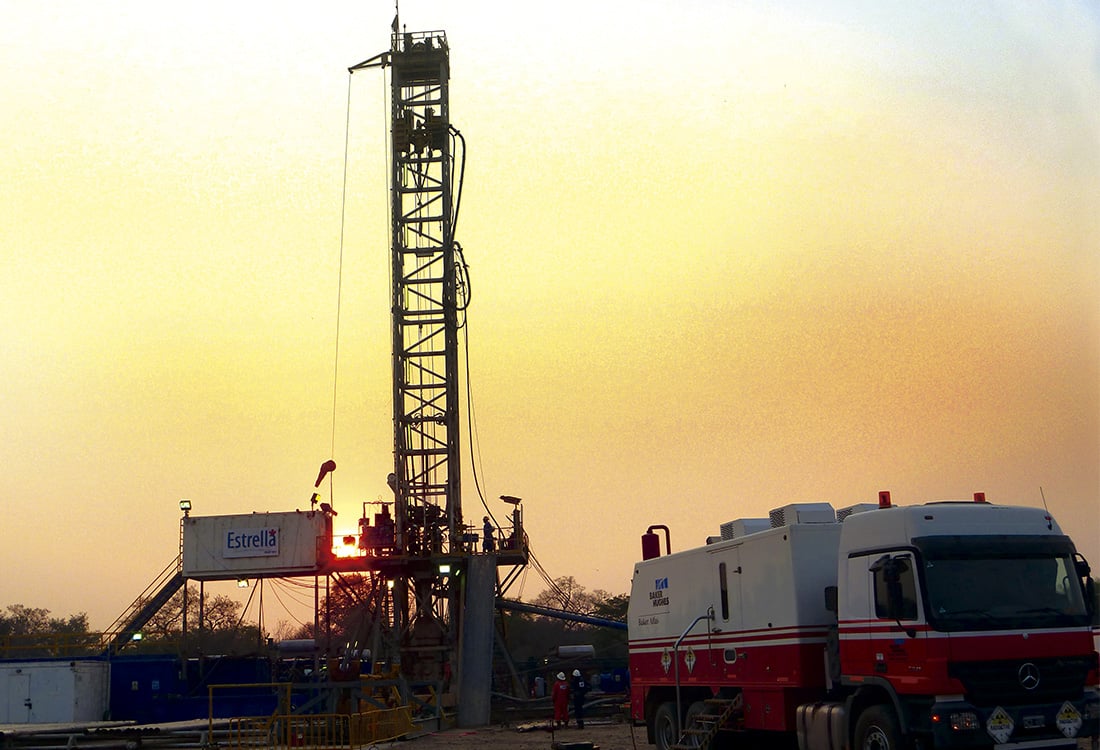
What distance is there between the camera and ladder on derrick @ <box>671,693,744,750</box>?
61.2 feet

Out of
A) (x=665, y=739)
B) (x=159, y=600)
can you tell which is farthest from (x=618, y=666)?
(x=665, y=739)

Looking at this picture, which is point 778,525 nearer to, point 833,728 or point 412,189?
point 833,728

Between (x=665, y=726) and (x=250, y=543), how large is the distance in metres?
26.0

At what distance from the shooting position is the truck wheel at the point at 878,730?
14906mm

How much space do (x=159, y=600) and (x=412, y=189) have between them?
1852 cm

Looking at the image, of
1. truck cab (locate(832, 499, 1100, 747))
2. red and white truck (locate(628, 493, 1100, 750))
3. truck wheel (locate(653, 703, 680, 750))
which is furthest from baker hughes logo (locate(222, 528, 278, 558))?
truck cab (locate(832, 499, 1100, 747))

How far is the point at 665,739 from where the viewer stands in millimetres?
21516

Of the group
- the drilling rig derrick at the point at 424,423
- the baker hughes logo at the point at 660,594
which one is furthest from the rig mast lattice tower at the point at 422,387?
the baker hughes logo at the point at 660,594

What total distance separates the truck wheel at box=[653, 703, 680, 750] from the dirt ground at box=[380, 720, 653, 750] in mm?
1878

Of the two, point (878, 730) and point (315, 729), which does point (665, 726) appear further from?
point (315, 729)

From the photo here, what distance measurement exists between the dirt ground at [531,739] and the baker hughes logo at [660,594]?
325cm

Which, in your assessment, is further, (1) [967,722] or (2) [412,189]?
(2) [412,189]

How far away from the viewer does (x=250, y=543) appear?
44000mm

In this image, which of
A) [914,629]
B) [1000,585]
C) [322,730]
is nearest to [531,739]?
[322,730]
